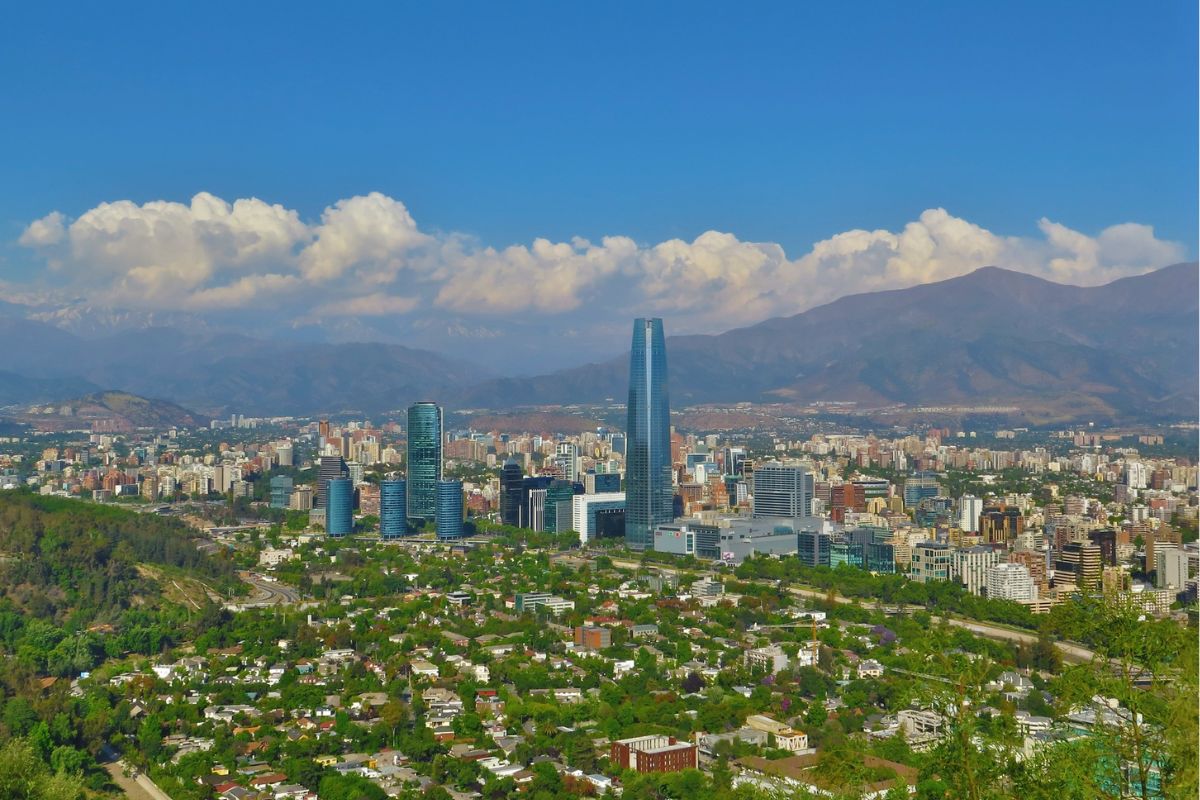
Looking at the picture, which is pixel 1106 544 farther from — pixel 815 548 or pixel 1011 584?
pixel 815 548

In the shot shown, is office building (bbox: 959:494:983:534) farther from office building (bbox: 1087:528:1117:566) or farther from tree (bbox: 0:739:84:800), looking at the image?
tree (bbox: 0:739:84:800)

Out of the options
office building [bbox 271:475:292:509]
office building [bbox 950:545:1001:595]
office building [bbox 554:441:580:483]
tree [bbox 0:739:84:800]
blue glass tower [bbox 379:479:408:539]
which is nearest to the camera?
tree [bbox 0:739:84:800]

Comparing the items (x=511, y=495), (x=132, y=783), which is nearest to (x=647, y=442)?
(x=511, y=495)

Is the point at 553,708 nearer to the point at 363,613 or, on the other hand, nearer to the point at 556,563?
the point at 363,613

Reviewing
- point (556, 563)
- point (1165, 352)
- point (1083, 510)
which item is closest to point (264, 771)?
point (556, 563)

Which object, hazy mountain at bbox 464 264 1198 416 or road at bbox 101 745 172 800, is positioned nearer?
road at bbox 101 745 172 800

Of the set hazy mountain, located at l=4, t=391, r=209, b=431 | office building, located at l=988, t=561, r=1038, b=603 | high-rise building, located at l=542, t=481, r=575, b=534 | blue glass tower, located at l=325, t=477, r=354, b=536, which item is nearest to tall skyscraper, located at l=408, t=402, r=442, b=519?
blue glass tower, located at l=325, t=477, r=354, b=536

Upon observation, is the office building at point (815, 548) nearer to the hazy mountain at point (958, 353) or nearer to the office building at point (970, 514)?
the office building at point (970, 514)
